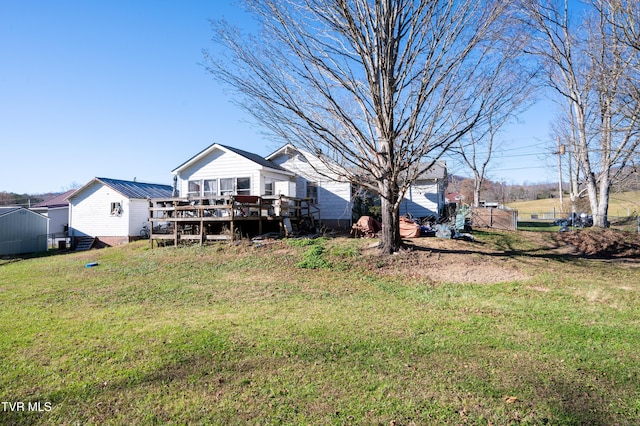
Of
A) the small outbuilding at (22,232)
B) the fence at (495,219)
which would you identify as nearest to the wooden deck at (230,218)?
the fence at (495,219)

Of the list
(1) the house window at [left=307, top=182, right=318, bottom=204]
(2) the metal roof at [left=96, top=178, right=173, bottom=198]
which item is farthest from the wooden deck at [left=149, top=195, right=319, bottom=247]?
(2) the metal roof at [left=96, top=178, right=173, bottom=198]

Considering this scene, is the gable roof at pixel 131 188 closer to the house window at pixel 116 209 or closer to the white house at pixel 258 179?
the house window at pixel 116 209

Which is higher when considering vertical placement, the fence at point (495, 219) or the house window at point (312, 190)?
the house window at point (312, 190)

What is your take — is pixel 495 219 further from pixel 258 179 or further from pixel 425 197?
pixel 258 179

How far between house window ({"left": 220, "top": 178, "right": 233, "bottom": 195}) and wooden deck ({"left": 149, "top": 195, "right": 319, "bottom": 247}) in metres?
0.86

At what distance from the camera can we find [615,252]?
12422 millimetres

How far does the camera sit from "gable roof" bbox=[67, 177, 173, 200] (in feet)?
69.8

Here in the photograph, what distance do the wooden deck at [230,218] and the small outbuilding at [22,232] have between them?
11.3 m

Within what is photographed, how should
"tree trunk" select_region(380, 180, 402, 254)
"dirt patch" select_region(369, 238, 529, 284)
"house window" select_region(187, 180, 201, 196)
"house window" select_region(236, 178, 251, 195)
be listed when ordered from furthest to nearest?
"house window" select_region(187, 180, 201, 196)
"house window" select_region(236, 178, 251, 195)
"tree trunk" select_region(380, 180, 402, 254)
"dirt patch" select_region(369, 238, 529, 284)

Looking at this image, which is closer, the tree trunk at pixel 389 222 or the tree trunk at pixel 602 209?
the tree trunk at pixel 389 222

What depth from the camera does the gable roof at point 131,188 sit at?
69.8ft

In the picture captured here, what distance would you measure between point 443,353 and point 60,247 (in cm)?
2562

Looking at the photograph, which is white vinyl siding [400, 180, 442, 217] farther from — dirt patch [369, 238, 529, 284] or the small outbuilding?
the small outbuilding

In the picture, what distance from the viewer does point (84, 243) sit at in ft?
70.1
